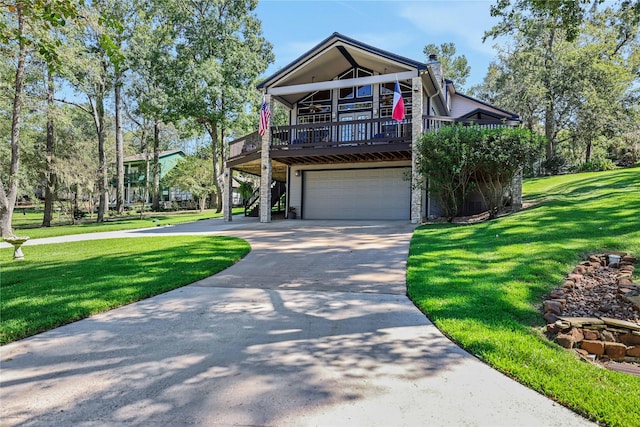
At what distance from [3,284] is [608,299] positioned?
9.12 metres

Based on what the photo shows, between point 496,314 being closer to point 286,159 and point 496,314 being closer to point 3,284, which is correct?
point 3,284

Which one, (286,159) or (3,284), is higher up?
(286,159)

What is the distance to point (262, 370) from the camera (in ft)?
9.81

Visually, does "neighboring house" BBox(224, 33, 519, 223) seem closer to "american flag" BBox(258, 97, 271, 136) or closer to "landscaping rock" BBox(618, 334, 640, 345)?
"american flag" BBox(258, 97, 271, 136)

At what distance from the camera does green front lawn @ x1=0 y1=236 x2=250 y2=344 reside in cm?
449

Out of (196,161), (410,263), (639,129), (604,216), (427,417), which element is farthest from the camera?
(196,161)

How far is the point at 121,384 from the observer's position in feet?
9.23

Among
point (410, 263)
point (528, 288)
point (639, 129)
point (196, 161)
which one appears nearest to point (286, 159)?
point (410, 263)

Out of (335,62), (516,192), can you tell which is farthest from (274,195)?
(516,192)

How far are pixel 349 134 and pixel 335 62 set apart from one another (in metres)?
3.70

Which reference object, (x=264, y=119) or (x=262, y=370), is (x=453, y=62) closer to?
(x=264, y=119)

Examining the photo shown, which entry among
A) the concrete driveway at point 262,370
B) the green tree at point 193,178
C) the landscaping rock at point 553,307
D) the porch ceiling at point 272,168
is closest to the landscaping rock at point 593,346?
the landscaping rock at point 553,307

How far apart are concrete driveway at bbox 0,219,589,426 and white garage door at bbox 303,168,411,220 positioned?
1167cm

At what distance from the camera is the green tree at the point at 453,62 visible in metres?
39.5
